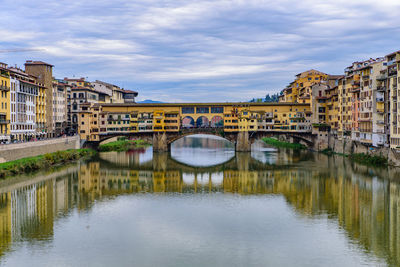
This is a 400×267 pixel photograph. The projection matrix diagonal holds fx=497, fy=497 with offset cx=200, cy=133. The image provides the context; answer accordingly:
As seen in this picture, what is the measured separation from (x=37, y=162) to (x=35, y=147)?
18.7 ft

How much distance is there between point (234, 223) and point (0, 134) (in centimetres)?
3849

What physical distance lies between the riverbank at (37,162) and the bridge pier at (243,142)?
2604 centimetres

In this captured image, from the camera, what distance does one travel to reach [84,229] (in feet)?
100

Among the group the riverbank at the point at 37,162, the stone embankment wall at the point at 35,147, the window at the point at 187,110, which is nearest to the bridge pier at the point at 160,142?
the window at the point at 187,110

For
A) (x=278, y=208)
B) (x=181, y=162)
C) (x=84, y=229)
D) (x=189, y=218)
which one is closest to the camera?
(x=84, y=229)

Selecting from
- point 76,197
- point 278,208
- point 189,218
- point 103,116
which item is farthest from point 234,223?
point 103,116

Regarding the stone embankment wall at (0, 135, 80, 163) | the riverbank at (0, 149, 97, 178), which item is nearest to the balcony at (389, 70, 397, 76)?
the riverbank at (0, 149, 97, 178)

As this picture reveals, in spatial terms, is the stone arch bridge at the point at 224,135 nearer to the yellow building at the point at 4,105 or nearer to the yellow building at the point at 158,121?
the yellow building at the point at 158,121

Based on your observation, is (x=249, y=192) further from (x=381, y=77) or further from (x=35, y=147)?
(x=35, y=147)

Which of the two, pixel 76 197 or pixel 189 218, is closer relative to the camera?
pixel 189 218

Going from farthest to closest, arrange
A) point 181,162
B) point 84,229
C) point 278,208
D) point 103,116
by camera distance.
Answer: point 103,116 → point 181,162 → point 278,208 → point 84,229

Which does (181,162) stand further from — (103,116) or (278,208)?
(278,208)

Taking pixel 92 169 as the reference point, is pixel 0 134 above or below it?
above

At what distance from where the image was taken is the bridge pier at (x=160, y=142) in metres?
84.0
